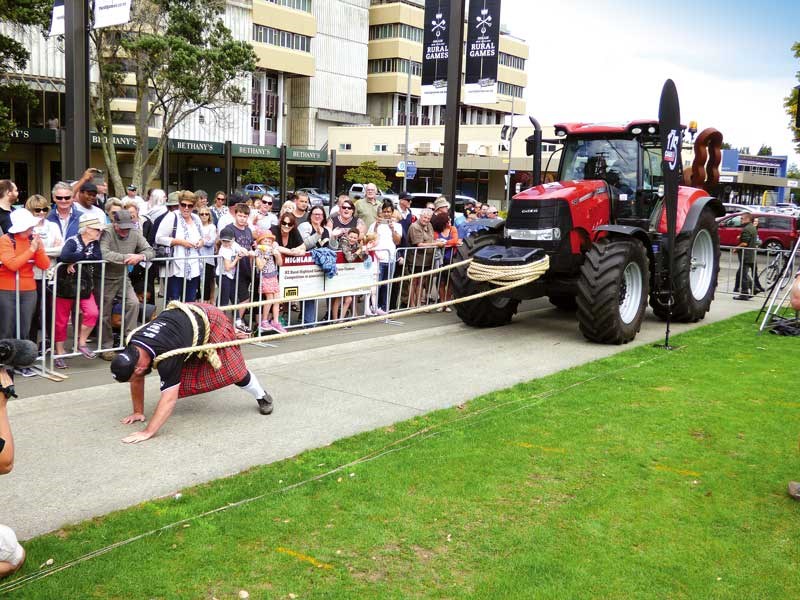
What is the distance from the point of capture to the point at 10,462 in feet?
11.7

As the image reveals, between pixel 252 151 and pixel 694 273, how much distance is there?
45337 millimetres

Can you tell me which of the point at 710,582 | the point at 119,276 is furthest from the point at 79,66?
the point at 710,582

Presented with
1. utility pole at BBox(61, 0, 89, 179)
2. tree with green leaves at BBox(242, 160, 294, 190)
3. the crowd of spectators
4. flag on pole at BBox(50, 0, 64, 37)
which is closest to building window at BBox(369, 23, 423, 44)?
tree with green leaves at BBox(242, 160, 294, 190)

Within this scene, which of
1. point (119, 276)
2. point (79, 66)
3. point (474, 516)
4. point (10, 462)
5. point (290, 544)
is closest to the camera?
point (10, 462)

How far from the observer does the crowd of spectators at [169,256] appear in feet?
26.2

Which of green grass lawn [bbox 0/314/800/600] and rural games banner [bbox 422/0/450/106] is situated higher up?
rural games banner [bbox 422/0/450/106]

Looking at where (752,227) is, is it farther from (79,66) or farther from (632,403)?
(79,66)

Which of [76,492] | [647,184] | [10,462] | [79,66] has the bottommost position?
[76,492]

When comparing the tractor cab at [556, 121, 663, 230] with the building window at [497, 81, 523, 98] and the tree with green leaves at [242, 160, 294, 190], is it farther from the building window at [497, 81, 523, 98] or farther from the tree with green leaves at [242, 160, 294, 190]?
the building window at [497, 81, 523, 98]

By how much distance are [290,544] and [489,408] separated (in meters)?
3.25

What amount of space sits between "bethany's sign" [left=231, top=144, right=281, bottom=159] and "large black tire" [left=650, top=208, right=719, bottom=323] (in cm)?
4428

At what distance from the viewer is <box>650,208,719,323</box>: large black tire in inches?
464

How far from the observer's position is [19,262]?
7387 millimetres

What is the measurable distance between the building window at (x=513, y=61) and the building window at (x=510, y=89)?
2.12m
